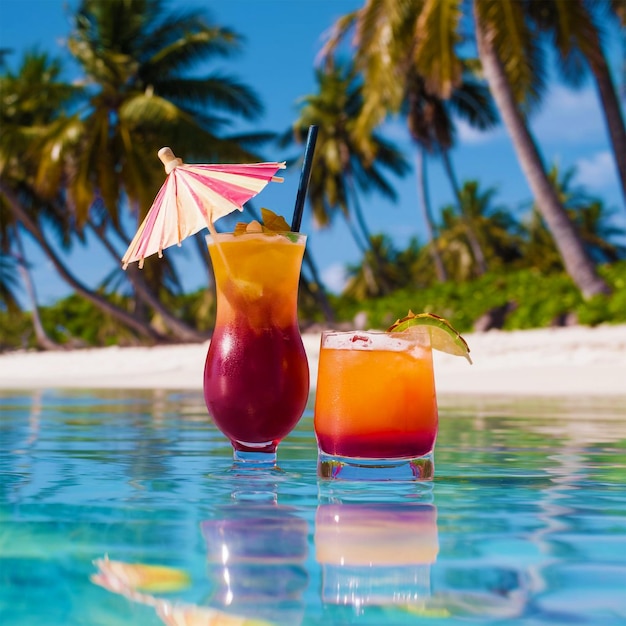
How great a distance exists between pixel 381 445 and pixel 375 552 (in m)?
0.64

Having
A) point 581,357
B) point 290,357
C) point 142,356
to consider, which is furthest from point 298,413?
point 142,356

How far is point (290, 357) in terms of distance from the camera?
81.5 inches

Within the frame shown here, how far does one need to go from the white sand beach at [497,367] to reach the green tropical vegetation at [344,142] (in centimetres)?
87

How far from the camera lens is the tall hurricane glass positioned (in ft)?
6.66

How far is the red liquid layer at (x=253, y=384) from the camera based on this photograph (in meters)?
2.03

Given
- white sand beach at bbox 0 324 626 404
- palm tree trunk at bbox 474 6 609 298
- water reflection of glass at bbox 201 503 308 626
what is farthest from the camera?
palm tree trunk at bbox 474 6 609 298

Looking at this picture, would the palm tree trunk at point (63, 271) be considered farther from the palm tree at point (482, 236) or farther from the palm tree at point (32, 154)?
the palm tree at point (482, 236)

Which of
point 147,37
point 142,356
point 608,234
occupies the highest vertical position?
point 147,37

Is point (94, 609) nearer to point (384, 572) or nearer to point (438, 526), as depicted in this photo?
point (384, 572)

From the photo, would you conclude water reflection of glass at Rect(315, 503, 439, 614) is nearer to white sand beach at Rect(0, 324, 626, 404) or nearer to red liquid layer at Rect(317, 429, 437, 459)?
red liquid layer at Rect(317, 429, 437, 459)

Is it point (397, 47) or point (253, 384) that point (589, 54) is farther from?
point (253, 384)

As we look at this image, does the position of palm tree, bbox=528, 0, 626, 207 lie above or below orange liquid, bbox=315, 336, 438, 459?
above

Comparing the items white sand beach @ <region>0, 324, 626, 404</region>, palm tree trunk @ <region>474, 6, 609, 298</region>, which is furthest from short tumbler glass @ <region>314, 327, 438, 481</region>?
palm tree trunk @ <region>474, 6, 609, 298</region>

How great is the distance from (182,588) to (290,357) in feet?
3.41
